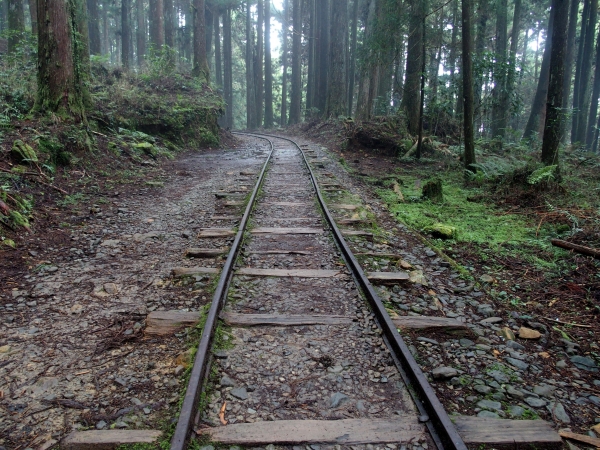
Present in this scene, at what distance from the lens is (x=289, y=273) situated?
4.82 m

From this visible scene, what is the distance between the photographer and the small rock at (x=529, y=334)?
3725 millimetres

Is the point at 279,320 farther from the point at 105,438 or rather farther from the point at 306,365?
the point at 105,438

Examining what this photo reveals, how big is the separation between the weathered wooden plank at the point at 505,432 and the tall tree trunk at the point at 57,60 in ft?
31.3

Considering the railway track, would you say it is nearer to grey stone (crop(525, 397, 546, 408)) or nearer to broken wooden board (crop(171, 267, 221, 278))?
broken wooden board (crop(171, 267, 221, 278))

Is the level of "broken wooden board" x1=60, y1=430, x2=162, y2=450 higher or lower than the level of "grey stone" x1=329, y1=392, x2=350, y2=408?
higher

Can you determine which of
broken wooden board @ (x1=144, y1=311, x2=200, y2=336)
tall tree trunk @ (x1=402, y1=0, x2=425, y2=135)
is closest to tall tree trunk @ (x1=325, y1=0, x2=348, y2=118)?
tall tree trunk @ (x1=402, y1=0, x2=425, y2=135)

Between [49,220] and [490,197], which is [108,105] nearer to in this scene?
[49,220]

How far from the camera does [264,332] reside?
361 cm

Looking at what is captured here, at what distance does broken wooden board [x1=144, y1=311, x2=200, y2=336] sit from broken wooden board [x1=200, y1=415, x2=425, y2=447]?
4.34 feet

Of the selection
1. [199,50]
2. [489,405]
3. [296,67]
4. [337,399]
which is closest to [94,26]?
[199,50]

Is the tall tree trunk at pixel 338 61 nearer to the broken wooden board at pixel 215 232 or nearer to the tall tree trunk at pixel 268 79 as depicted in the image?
the tall tree trunk at pixel 268 79

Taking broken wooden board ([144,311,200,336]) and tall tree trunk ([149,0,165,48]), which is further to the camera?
tall tree trunk ([149,0,165,48])

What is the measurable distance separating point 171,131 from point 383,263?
1182cm

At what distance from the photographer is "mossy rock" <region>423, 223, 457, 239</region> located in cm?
652
